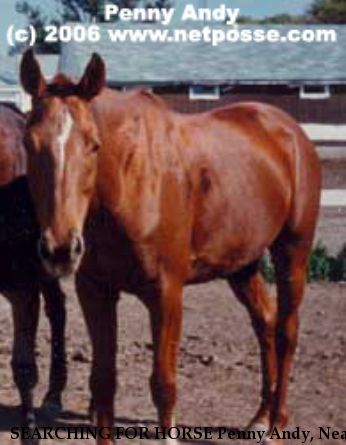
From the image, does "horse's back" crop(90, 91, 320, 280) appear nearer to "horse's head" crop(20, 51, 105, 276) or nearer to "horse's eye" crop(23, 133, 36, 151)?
"horse's head" crop(20, 51, 105, 276)

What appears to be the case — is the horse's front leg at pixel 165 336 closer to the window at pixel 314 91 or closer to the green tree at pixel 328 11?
the window at pixel 314 91

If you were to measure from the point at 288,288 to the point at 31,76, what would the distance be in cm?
207

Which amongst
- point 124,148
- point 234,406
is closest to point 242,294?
point 234,406

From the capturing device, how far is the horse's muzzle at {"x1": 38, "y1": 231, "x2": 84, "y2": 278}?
5566mm

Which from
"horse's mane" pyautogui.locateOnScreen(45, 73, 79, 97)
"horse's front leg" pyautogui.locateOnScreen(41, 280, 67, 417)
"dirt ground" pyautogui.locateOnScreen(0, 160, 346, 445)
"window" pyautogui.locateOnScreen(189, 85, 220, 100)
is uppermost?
"horse's mane" pyautogui.locateOnScreen(45, 73, 79, 97)

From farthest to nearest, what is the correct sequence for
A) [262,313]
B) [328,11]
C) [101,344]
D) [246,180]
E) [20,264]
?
[328,11] < [262,313] < [246,180] < [20,264] < [101,344]

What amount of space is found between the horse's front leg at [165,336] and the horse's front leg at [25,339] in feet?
2.61

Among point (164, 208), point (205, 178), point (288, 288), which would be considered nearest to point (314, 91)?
point (288, 288)

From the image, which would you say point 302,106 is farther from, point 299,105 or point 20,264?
point 20,264

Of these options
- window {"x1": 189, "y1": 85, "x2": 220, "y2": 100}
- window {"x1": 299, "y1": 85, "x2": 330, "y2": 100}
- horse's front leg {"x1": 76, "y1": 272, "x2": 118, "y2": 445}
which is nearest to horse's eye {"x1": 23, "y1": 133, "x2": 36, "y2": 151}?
horse's front leg {"x1": 76, "y1": 272, "x2": 118, "y2": 445}

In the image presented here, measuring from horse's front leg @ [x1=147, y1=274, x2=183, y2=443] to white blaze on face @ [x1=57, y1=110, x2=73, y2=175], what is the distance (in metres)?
0.89

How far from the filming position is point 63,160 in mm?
5676

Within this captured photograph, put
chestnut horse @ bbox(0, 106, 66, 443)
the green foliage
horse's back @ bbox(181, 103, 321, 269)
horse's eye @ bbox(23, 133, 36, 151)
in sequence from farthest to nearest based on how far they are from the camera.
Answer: the green foliage → chestnut horse @ bbox(0, 106, 66, 443) → horse's back @ bbox(181, 103, 321, 269) → horse's eye @ bbox(23, 133, 36, 151)

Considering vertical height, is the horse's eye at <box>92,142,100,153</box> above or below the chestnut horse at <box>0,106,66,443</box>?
above
